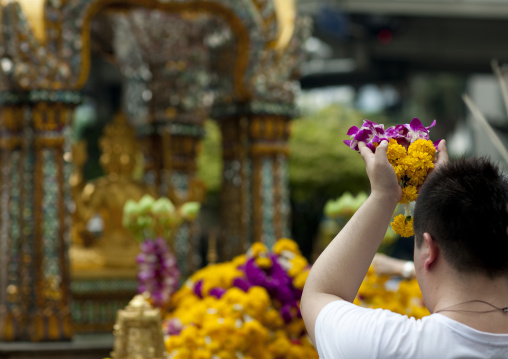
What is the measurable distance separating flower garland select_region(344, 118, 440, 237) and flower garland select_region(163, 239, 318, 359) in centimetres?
269

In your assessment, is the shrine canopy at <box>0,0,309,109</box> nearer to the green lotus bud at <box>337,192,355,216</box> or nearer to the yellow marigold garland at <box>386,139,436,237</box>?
the green lotus bud at <box>337,192,355,216</box>

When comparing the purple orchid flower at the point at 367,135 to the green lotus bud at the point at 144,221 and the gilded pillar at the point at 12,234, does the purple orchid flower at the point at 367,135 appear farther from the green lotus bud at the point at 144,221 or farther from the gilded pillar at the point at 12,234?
the gilded pillar at the point at 12,234

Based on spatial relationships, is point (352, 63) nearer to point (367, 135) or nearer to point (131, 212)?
point (131, 212)

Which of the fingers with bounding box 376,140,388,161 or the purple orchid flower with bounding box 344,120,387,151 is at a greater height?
the purple orchid flower with bounding box 344,120,387,151

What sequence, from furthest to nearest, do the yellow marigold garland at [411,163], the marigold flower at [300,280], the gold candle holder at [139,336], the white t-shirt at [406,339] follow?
the marigold flower at [300,280] < the gold candle holder at [139,336] < the yellow marigold garland at [411,163] < the white t-shirt at [406,339]

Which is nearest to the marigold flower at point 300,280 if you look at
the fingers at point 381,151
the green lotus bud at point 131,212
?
the green lotus bud at point 131,212

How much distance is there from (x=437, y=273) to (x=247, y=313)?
3135mm

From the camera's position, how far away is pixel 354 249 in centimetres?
230

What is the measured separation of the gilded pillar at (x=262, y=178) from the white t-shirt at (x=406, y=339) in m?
6.75

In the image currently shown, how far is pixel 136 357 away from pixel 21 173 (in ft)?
12.3

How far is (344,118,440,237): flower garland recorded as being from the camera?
247cm

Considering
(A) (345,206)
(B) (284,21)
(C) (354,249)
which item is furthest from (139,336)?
(B) (284,21)

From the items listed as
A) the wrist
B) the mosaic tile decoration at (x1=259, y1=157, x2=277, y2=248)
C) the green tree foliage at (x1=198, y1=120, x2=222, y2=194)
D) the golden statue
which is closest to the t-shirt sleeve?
the wrist

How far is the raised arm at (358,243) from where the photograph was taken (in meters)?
2.29
